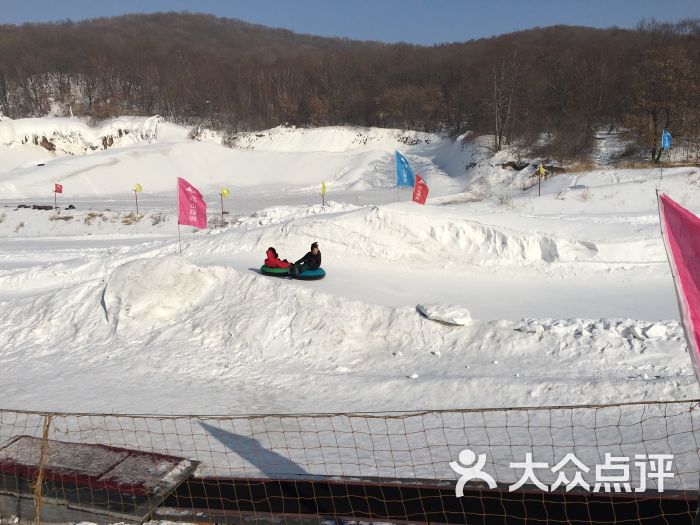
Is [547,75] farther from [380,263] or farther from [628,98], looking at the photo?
[380,263]

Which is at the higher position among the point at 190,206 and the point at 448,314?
the point at 190,206

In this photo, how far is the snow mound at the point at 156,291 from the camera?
1206 cm

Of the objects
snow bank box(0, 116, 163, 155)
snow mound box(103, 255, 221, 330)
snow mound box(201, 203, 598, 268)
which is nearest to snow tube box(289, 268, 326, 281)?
snow mound box(103, 255, 221, 330)

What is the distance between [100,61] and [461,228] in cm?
8220

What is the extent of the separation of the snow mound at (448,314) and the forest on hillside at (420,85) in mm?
30142

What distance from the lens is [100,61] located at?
80688mm

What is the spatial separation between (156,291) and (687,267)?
434 inches

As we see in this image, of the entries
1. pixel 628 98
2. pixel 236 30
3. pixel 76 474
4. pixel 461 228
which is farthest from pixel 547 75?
pixel 236 30

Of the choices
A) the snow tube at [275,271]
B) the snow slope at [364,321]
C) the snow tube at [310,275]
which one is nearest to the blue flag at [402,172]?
the snow slope at [364,321]

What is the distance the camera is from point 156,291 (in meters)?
12.2

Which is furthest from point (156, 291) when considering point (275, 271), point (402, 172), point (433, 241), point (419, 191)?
point (402, 172)

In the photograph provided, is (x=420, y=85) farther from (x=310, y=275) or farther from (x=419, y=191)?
(x=310, y=275)

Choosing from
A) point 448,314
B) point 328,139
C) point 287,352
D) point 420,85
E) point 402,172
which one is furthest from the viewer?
point 420,85

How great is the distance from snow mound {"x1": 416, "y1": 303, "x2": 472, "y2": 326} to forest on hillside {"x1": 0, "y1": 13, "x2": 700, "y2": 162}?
30.1 meters
